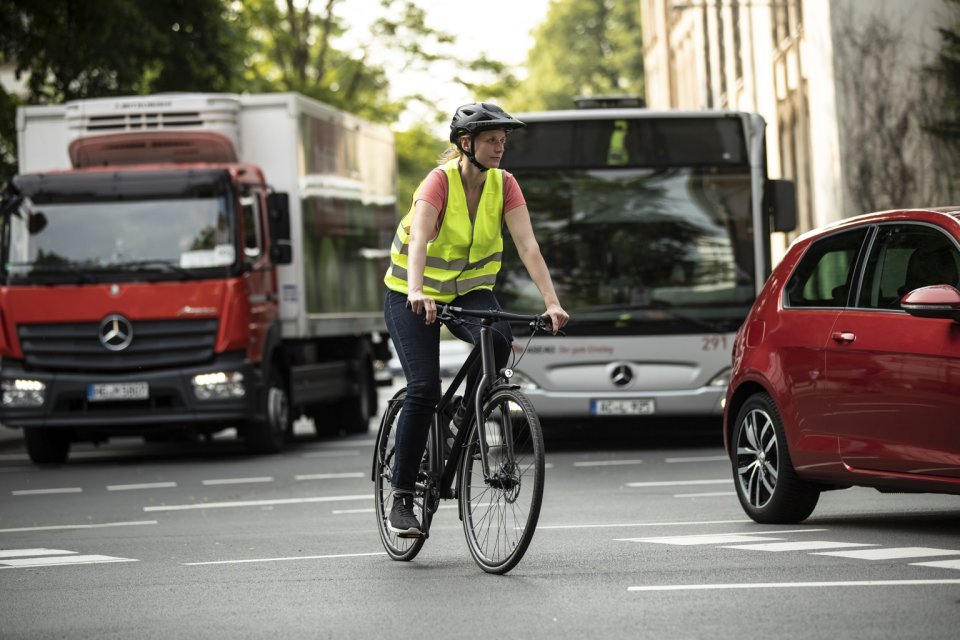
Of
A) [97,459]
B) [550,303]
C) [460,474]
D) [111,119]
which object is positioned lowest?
[97,459]

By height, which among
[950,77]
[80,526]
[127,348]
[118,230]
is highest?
[950,77]

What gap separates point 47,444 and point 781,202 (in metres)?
7.23

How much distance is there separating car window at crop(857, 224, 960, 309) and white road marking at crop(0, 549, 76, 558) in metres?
4.17

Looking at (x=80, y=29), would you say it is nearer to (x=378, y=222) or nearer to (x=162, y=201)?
(x=378, y=222)

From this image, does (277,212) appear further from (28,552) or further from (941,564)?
(941,564)

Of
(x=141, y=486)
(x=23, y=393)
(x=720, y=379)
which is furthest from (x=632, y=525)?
(x=23, y=393)

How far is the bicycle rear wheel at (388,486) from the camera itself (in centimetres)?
847

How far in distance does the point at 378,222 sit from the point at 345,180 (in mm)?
2003

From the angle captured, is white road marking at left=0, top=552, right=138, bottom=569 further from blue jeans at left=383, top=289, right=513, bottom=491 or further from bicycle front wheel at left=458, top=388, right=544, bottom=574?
bicycle front wheel at left=458, top=388, right=544, bottom=574

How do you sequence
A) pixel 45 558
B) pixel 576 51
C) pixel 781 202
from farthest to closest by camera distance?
1. pixel 576 51
2. pixel 781 202
3. pixel 45 558

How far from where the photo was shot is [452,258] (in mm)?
8172

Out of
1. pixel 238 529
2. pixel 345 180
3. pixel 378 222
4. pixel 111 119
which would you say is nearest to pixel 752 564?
pixel 238 529

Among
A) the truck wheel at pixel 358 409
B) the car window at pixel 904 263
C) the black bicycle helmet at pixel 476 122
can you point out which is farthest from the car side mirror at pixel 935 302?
the truck wheel at pixel 358 409

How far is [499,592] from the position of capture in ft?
24.1
